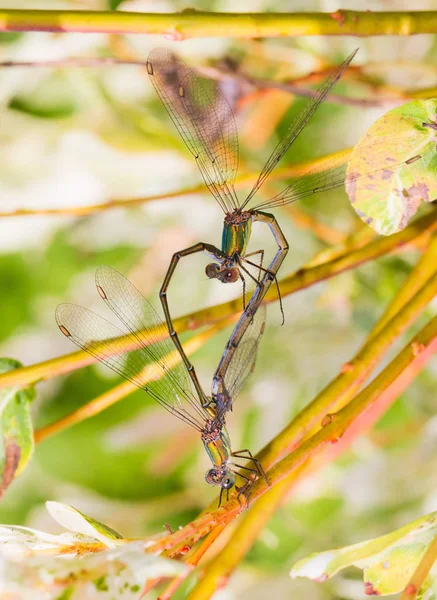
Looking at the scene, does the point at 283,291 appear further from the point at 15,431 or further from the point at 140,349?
the point at 15,431

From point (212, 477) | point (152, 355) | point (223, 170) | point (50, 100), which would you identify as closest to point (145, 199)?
point (223, 170)

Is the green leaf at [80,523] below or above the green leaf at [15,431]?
below

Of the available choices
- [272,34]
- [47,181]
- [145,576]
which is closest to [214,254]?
[272,34]

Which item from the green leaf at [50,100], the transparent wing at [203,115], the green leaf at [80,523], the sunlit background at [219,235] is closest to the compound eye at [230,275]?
the transparent wing at [203,115]

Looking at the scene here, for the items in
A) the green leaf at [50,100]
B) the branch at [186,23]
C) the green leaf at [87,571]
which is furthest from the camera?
the green leaf at [50,100]

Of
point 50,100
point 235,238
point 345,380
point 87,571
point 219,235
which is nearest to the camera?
point 87,571

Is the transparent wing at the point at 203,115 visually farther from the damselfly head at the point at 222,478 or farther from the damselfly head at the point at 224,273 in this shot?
the damselfly head at the point at 222,478
